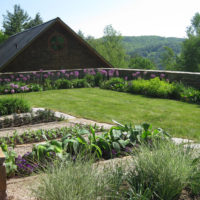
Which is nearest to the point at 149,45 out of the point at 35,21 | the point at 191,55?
the point at 191,55

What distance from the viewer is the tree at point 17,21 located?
4759cm

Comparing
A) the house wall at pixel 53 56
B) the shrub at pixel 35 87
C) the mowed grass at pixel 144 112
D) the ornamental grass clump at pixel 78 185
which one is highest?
the house wall at pixel 53 56

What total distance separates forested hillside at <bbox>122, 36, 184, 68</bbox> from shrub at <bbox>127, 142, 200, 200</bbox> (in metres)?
126

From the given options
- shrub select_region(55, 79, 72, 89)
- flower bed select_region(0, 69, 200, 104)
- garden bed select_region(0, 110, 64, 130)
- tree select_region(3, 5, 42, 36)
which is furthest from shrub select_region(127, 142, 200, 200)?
tree select_region(3, 5, 42, 36)

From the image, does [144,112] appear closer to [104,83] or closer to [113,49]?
[104,83]

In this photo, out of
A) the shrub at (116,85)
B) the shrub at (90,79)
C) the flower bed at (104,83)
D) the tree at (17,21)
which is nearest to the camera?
the flower bed at (104,83)

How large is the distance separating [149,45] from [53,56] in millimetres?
132934

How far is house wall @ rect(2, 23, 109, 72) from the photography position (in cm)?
1781

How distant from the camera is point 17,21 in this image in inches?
1889

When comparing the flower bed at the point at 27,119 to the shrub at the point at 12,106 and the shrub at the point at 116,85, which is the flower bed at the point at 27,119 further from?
the shrub at the point at 116,85

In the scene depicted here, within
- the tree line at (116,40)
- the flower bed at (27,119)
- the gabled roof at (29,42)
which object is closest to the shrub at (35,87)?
the gabled roof at (29,42)

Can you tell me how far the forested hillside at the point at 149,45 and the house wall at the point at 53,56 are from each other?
4272 inches

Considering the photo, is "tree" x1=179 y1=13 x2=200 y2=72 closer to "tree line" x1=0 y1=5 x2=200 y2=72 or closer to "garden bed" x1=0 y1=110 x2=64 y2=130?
"tree line" x1=0 y1=5 x2=200 y2=72

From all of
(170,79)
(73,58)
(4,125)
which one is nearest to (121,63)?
(73,58)
